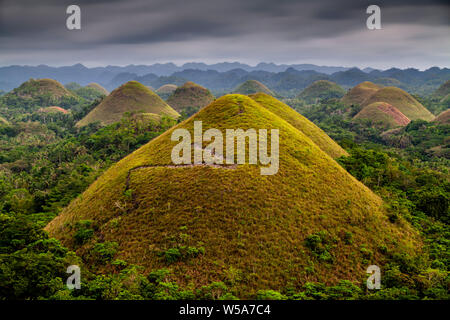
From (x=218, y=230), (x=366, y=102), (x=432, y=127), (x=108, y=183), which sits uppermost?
(x=366, y=102)

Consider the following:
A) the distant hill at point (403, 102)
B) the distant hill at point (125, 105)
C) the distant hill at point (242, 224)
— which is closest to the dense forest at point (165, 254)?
the distant hill at point (242, 224)

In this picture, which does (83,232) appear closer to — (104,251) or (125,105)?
(104,251)

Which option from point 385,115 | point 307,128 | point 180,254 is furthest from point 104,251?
point 385,115

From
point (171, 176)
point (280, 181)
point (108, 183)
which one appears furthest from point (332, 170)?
point (108, 183)

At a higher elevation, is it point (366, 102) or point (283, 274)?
point (366, 102)

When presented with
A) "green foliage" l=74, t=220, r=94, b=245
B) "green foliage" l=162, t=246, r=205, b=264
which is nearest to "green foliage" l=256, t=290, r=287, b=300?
"green foliage" l=162, t=246, r=205, b=264

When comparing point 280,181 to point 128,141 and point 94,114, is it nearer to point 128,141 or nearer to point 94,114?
point 128,141
